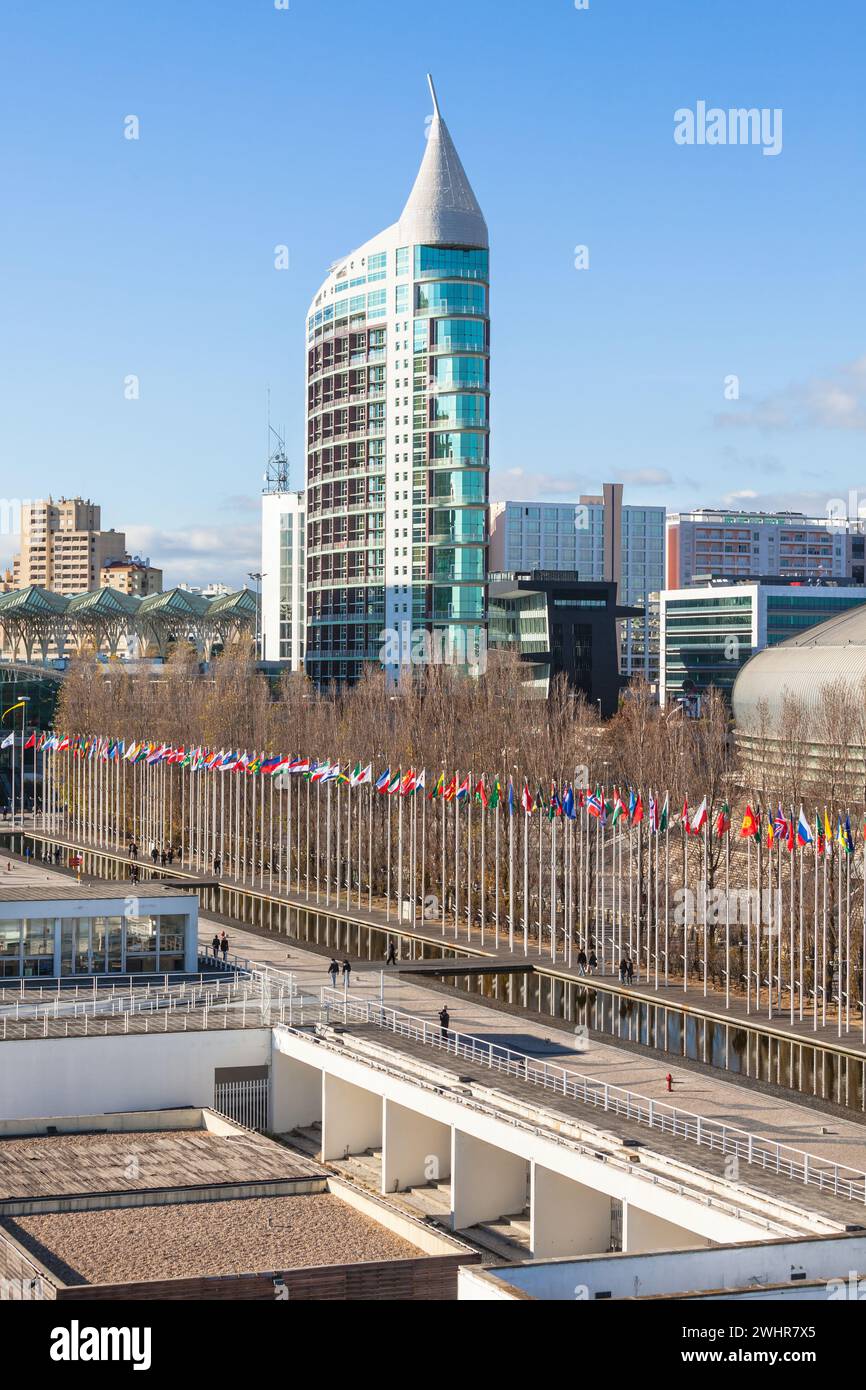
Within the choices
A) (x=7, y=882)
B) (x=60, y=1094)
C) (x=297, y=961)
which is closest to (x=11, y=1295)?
→ (x=60, y=1094)

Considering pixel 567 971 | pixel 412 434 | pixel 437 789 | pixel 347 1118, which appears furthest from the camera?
pixel 412 434

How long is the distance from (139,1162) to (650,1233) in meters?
9.05

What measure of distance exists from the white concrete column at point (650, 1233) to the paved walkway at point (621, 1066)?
70.5 inches

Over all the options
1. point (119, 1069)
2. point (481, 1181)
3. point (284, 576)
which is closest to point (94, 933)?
point (119, 1069)

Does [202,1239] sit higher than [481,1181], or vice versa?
[202,1239]

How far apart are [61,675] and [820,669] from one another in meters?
60.5

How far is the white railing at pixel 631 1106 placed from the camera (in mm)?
26906

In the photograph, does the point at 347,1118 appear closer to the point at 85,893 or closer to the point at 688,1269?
the point at 85,893

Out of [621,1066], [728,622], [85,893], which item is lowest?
[621,1066]

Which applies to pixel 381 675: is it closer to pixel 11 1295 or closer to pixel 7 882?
pixel 7 882

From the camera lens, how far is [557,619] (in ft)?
423

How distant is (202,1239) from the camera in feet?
83.9

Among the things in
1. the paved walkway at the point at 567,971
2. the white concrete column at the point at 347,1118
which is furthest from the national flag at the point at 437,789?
the white concrete column at the point at 347,1118

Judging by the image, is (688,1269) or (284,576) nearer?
(688,1269)
